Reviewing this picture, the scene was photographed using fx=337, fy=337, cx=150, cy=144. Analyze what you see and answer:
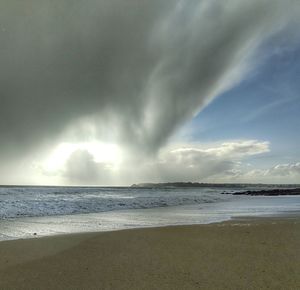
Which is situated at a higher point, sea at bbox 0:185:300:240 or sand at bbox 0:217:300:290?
sea at bbox 0:185:300:240

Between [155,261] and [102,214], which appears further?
[102,214]

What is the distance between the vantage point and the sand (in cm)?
543

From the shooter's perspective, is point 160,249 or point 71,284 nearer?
point 71,284

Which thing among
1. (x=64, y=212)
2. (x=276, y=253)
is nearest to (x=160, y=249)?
(x=276, y=253)

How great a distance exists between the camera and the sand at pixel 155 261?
17.8 feet

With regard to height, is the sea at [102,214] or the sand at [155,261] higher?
the sea at [102,214]

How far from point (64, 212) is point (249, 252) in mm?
16160

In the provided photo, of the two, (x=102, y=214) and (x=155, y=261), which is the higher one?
(x=102, y=214)

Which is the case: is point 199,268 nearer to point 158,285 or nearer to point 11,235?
point 158,285

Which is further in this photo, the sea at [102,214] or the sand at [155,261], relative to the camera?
the sea at [102,214]

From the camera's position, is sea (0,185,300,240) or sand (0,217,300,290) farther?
sea (0,185,300,240)

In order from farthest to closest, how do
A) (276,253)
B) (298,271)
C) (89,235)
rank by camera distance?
(89,235) < (276,253) < (298,271)

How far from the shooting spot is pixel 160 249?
8.12 m

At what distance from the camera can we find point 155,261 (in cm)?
683
